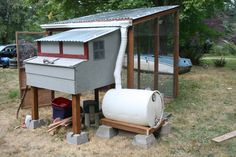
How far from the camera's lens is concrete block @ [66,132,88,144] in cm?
536

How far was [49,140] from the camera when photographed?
5.63 meters

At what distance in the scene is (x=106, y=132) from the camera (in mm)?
5551

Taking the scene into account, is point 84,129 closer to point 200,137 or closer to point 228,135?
point 200,137

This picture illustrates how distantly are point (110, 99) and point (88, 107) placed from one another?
0.87m

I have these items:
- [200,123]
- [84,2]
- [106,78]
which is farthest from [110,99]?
[84,2]

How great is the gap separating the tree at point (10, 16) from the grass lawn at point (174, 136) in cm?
1506

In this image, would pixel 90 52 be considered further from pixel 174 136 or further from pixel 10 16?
pixel 10 16

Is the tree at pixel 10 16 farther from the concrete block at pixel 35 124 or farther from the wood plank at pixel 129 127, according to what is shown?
the wood plank at pixel 129 127

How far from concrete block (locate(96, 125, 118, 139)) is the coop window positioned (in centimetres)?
122

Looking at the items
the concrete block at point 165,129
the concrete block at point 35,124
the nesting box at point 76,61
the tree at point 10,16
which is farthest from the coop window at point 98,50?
the tree at point 10,16

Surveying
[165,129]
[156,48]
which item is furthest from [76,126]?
[156,48]

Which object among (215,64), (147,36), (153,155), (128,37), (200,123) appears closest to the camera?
(153,155)

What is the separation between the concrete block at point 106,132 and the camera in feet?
18.2

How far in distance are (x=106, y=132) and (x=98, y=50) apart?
4.65ft
